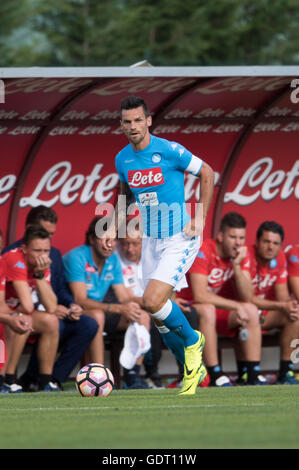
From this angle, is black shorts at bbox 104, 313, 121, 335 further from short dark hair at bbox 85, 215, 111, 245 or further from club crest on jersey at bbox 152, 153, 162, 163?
club crest on jersey at bbox 152, 153, 162, 163

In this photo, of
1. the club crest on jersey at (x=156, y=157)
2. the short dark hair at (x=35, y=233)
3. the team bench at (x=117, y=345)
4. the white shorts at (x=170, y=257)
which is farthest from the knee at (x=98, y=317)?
the club crest on jersey at (x=156, y=157)

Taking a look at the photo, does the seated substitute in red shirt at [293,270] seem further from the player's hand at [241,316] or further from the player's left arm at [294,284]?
the player's hand at [241,316]

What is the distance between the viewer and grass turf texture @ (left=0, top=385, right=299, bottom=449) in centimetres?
450

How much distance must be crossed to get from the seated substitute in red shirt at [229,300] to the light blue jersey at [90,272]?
733mm

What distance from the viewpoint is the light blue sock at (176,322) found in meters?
7.38

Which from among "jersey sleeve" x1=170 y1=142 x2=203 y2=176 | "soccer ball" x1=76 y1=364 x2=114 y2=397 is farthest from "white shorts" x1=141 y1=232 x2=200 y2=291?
"soccer ball" x1=76 y1=364 x2=114 y2=397

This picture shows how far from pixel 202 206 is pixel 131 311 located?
106 inches

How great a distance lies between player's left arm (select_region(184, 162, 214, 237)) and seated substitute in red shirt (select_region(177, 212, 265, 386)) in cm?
261

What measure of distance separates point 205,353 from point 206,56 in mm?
29909

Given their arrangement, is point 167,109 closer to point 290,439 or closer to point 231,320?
point 231,320

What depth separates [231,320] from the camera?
400 inches

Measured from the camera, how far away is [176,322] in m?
7.43

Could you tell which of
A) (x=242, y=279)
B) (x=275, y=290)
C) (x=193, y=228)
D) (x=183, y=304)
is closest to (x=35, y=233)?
(x=183, y=304)
